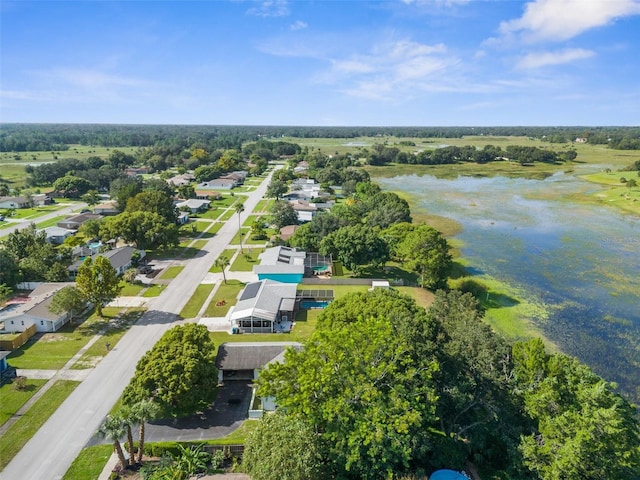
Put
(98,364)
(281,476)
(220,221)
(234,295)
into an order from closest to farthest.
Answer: (281,476) < (98,364) < (234,295) < (220,221)

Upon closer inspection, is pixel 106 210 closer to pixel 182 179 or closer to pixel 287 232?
pixel 182 179

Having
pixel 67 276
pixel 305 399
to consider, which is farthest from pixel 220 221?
pixel 305 399

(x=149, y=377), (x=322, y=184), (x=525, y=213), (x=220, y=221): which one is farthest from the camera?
(x=322, y=184)

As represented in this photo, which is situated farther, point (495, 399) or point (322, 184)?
point (322, 184)

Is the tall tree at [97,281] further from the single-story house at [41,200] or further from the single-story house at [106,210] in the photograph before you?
the single-story house at [41,200]

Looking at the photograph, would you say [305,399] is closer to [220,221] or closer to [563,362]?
[563,362]

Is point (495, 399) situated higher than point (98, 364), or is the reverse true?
point (495, 399)

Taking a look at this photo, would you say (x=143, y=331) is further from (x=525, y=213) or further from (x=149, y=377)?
(x=525, y=213)

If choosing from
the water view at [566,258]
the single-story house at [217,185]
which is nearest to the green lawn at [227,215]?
the single-story house at [217,185]

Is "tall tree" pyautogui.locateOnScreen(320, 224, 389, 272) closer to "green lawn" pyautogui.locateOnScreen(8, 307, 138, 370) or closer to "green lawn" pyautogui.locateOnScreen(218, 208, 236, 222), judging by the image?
"green lawn" pyautogui.locateOnScreen(8, 307, 138, 370)

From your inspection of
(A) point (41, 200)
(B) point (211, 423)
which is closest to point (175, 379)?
(B) point (211, 423)
